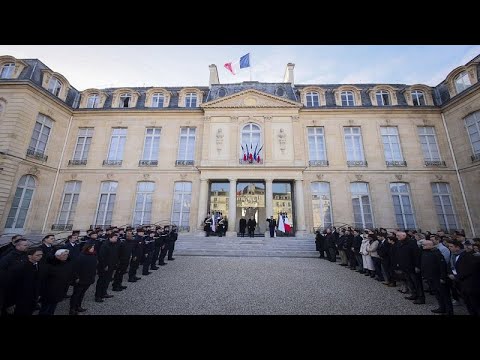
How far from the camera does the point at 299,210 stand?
1422cm

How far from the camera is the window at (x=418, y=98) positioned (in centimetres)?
1634

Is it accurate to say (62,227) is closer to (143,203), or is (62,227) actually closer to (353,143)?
(143,203)

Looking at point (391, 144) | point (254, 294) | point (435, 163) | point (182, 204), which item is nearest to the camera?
point (254, 294)

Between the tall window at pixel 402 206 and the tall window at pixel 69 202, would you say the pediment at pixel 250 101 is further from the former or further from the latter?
the tall window at pixel 69 202

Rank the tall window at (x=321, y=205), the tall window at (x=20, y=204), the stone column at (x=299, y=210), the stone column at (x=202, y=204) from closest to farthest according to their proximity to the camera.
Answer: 1. the tall window at (x=20, y=204)
2. the stone column at (x=299, y=210)
3. the stone column at (x=202, y=204)
4. the tall window at (x=321, y=205)

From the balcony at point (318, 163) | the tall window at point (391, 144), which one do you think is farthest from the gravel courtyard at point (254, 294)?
the tall window at point (391, 144)

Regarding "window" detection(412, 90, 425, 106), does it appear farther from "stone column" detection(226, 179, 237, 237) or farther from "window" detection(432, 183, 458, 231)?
"stone column" detection(226, 179, 237, 237)

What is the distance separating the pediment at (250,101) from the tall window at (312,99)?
Result: 1783 mm

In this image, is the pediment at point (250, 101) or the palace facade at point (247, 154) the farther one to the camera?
the pediment at point (250, 101)

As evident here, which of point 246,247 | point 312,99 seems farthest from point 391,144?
point 246,247

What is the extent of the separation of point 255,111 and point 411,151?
11.5 metres

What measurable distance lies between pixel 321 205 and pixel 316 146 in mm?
4420
